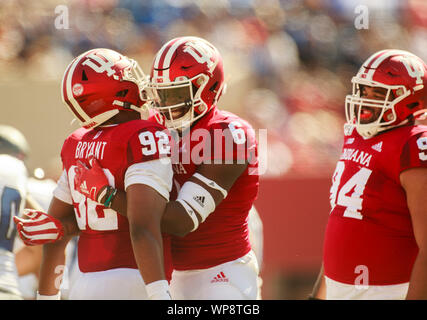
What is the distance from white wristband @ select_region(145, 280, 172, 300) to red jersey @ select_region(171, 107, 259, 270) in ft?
1.69

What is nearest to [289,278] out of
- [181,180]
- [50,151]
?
[50,151]

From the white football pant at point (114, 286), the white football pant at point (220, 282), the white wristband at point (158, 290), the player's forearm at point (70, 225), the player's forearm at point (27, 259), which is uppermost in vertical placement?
the player's forearm at point (70, 225)

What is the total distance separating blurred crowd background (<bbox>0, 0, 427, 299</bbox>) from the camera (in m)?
8.62

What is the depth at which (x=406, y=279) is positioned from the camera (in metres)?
3.01

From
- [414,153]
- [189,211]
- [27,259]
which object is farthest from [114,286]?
[27,259]

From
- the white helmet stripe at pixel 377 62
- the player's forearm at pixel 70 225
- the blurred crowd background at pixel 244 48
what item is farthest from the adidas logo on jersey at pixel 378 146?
the blurred crowd background at pixel 244 48

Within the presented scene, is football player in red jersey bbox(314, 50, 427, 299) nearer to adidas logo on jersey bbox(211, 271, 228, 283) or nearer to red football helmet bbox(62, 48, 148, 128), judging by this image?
adidas logo on jersey bbox(211, 271, 228, 283)

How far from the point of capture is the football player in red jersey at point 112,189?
8.34ft

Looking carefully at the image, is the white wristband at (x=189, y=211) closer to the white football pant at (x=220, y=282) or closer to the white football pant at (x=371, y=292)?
the white football pant at (x=220, y=282)

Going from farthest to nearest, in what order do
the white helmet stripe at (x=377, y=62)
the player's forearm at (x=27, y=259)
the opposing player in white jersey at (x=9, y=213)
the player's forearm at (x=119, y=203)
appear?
the player's forearm at (x=27, y=259)
the opposing player in white jersey at (x=9, y=213)
the white helmet stripe at (x=377, y=62)
the player's forearm at (x=119, y=203)

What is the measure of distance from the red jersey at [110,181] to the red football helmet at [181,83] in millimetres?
229

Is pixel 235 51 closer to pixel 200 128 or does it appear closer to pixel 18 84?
pixel 18 84

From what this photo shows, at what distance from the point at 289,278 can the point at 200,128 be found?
4.06m

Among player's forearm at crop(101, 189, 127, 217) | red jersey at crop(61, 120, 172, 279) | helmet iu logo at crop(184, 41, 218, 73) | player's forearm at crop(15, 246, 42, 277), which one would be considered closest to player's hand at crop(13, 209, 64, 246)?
red jersey at crop(61, 120, 172, 279)
